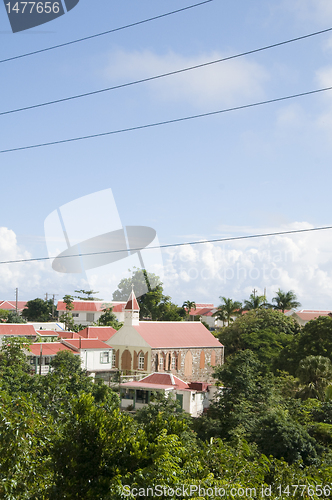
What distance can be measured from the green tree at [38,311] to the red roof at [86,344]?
111ft

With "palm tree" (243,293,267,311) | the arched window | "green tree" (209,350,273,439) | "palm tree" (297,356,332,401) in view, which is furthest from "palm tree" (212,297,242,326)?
"green tree" (209,350,273,439)

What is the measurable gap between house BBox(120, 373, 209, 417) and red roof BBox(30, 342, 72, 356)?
312 inches

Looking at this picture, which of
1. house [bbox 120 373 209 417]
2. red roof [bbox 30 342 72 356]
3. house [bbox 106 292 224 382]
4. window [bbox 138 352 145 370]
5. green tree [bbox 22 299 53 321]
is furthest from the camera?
green tree [bbox 22 299 53 321]

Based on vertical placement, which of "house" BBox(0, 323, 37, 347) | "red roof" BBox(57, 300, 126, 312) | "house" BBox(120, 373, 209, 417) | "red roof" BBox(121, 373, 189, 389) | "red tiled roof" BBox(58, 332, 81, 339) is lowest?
"house" BBox(120, 373, 209, 417)

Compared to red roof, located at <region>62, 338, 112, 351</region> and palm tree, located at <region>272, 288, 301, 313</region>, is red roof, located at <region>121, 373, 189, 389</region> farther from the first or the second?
palm tree, located at <region>272, 288, 301, 313</region>

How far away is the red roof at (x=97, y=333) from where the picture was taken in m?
46.1

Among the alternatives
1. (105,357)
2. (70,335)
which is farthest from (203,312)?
(105,357)

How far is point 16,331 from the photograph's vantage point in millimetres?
40406

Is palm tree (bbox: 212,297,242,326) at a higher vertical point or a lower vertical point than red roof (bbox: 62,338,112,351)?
higher

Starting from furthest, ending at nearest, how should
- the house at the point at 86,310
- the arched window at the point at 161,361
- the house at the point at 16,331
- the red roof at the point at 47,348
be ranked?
the house at the point at 86,310, the arched window at the point at 161,361, the house at the point at 16,331, the red roof at the point at 47,348

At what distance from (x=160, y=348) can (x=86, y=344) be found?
752cm

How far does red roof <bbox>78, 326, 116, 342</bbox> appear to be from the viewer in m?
46.1

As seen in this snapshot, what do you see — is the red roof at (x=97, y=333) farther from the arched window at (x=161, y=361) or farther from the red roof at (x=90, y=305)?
the red roof at (x=90, y=305)

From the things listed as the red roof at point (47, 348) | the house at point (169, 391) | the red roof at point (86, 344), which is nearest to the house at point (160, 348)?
the red roof at point (86, 344)
